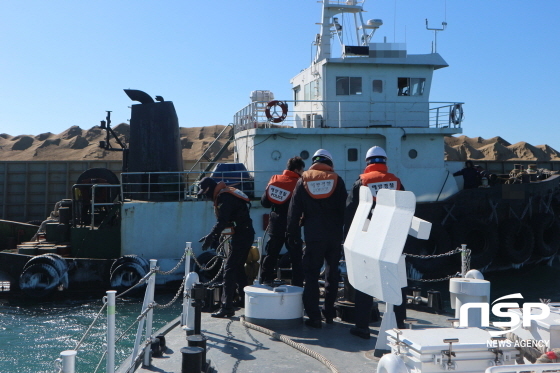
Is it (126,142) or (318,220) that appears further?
(126,142)

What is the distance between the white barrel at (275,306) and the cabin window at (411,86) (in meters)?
9.36

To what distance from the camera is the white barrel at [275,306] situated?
5.45 meters

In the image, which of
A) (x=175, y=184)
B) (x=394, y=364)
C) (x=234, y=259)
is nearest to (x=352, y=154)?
(x=175, y=184)

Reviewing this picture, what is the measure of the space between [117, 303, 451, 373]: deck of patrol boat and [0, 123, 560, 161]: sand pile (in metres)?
24.6

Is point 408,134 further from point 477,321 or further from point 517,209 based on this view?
point 477,321

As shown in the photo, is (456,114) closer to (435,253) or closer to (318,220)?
(435,253)

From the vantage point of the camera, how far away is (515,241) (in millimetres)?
13094

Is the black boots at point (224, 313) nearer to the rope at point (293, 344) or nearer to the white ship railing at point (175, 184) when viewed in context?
the rope at point (293, 344)

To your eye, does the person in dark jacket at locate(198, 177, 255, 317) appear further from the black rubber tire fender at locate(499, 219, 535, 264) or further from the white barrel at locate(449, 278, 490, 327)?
the black rubber tire fender at locate(499, 219, 535, 264)

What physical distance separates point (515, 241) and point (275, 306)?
379 inches

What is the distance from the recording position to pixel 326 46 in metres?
14.9

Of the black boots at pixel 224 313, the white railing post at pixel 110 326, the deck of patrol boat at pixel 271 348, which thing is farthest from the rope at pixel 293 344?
the white railing post at pixel 110 326

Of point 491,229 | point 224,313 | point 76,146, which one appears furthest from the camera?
point 76,146

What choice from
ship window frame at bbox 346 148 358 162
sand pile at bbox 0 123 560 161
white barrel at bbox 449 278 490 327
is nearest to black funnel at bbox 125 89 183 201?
ship window frame at bbox 346 148 358 162
